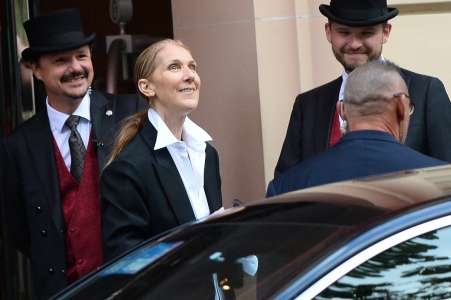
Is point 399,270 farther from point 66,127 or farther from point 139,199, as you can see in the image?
point 66,127

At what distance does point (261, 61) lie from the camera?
803 centimetres

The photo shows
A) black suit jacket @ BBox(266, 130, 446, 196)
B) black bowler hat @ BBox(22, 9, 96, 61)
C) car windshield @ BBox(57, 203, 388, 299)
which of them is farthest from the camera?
black bowler hat @ BBox(22, 9, 96, 61)

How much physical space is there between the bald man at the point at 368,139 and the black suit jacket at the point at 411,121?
3.56ft

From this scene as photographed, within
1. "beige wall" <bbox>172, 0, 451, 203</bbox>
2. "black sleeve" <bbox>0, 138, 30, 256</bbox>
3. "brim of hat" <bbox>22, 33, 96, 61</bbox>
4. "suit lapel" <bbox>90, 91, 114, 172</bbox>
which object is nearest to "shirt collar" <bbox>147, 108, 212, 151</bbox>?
"suit lapel" <bbox>90, 91, 114, 172</bbox>

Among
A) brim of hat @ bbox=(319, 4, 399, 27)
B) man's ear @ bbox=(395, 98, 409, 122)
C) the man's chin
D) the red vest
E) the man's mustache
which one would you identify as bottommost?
the red vest

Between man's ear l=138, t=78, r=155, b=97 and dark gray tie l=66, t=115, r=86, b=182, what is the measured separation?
0.54 metres

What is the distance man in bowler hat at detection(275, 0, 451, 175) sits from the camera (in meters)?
6.33

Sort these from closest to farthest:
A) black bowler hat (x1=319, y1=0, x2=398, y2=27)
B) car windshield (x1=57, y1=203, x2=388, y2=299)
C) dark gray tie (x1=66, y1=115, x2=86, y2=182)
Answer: car windshield (x1=57, y1=203, x2=388, y2=299) < dark gray tie (x1=66, y1=115, x2=86, y2=182) < black bowler hat (x1=319, y1=0, x2=398, y2=27)

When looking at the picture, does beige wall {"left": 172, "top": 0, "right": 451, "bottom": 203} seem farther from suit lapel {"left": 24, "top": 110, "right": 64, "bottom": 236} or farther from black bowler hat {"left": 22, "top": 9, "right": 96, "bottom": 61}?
suit lapel {"left": 24, "top": 110, "right": 64, "bottom": 236}

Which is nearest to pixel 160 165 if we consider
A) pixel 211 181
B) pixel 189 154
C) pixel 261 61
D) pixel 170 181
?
pixel 170 181

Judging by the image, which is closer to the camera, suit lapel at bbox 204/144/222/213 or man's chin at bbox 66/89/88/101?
suit lapel at bbox 204/144/222/213

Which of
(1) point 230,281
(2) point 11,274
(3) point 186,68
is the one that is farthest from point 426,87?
(2) point 11,274

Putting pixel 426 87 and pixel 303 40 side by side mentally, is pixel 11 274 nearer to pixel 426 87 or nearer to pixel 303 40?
pixel 303 40

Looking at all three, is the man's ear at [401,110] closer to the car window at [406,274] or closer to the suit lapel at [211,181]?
the suit lapel at [211,181]
